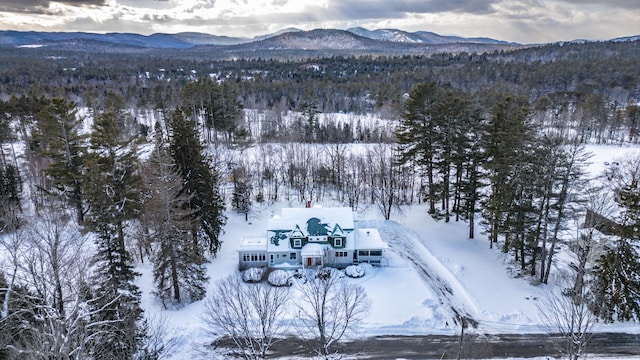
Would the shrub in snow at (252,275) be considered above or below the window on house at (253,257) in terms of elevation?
below

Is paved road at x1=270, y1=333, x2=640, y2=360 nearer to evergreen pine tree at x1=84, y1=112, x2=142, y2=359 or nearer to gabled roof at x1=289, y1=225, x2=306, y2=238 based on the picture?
evergreen pine tree at x1=84, y1=112, x2=142, y2=359

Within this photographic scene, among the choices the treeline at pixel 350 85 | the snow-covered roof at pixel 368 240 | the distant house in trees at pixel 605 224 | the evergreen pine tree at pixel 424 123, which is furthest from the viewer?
the treeline at pixel 350 85

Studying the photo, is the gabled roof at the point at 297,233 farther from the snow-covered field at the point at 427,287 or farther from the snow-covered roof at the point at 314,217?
→ the snow-covered field at the point at 427,287

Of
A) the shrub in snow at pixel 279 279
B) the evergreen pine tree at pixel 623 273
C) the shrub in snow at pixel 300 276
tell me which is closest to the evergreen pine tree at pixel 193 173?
the shrub in snow at pixel 279 279

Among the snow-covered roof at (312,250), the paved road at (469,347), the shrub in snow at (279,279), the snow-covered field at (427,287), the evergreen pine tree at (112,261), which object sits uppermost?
the evergreen pine tree at (112,261)

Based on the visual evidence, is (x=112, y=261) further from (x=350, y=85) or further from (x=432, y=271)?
(x=350, y=85)

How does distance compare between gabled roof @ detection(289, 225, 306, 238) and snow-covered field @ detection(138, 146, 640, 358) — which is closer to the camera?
snow-covered field @ detection(138, 146, 640, 358)

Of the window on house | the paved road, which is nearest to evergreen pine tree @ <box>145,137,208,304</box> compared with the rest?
the window on house
